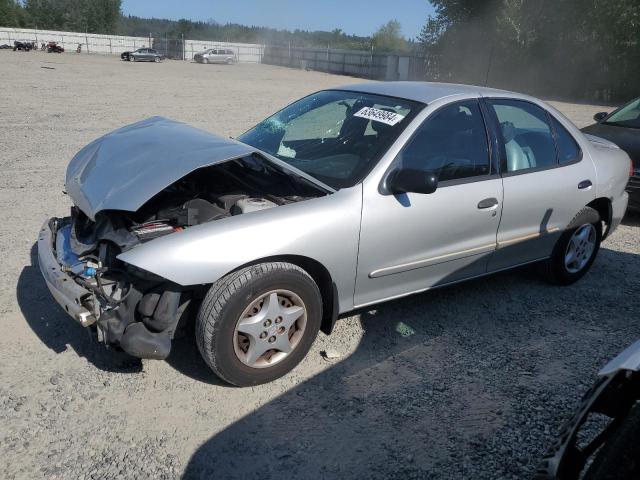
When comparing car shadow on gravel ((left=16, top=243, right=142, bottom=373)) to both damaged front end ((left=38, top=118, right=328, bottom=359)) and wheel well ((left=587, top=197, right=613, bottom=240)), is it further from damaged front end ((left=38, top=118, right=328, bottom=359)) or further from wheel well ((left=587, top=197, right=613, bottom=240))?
wheel well ((left=587, top=197, right=613, bottom=240))

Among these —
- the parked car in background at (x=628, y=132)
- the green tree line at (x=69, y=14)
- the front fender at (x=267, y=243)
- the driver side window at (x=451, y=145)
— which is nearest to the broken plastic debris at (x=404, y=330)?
the front fender at (x=267, y=243)

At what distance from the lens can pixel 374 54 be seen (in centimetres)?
4259

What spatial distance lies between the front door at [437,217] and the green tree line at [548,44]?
21913 mm

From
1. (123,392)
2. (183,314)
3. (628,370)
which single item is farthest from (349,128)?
(628,370)

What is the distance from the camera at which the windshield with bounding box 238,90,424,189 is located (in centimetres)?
349

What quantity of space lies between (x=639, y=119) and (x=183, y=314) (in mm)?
6902

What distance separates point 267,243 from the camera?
2.92m

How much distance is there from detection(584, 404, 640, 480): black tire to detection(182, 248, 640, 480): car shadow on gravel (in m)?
1.00

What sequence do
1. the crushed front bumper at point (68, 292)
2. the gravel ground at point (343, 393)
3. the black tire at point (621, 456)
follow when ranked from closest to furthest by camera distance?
the black tire at point (621, 456)
the gravel ground at point (343, 393)
the crushed front bumper at point (68, 292)

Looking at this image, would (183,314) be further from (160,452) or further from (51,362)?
Result: (51,362)

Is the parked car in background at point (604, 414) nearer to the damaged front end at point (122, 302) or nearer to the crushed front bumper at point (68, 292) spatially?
the damaged front end at point (122, 302)

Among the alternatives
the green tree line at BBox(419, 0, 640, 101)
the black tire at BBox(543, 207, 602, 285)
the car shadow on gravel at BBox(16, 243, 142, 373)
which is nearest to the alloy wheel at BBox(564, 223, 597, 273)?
the black tire at BBox(543, 207, 602, 285)

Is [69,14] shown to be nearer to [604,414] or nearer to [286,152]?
[286,152]

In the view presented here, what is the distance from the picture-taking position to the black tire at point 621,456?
64.1 inches
